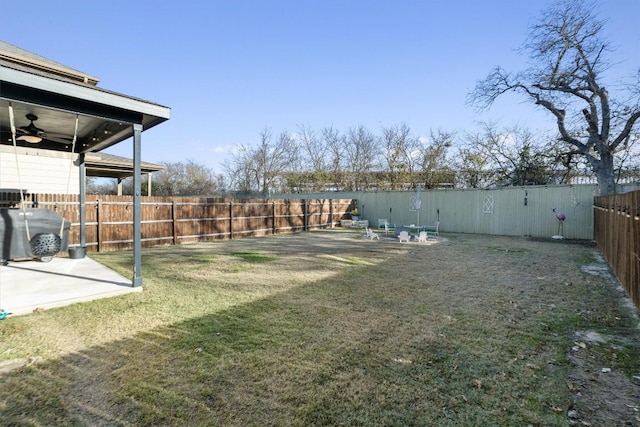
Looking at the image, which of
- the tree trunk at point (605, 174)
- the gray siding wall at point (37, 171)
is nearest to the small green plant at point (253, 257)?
the gray siding wall at point (37, 171)

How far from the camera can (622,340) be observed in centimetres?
325

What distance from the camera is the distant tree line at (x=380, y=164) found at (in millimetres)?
18484

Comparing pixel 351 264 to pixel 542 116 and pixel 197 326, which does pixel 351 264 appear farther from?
pixel 542 116

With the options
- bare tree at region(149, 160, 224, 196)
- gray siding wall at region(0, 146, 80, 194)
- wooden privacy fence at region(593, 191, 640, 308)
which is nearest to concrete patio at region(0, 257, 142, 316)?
gray siding wall at region(0, 146, 80, 194)

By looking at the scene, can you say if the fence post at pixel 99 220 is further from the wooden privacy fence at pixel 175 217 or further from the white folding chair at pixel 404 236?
the white folding chair at pixel 404 236

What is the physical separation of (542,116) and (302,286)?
1591 cm

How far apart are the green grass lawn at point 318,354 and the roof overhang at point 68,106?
2519 millimetres

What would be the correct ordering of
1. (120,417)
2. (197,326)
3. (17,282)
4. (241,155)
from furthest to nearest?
(241,155) → (17,282) → (197,326) → (120,417)

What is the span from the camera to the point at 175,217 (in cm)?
1091

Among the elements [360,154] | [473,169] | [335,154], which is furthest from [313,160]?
[473,169]

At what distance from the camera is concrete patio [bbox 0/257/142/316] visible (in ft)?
13.3

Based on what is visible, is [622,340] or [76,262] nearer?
[622,340]

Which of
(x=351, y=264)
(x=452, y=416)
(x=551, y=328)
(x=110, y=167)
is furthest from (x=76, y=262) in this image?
(x=551, y=328)

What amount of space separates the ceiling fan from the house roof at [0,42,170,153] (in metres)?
Answer: 0.02
